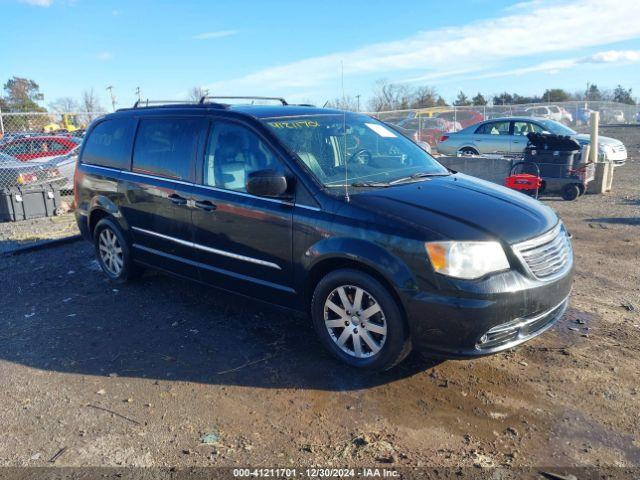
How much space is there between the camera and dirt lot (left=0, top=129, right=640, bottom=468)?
312cm

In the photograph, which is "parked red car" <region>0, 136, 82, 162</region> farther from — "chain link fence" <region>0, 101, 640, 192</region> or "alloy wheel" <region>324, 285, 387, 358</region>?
"alloy wheel" <region>324, 285, 387, 358</region>

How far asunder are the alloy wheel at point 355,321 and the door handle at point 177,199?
5.79 feet

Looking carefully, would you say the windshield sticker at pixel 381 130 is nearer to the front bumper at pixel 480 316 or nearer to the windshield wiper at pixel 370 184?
the windshield wiper at pixel 370 184

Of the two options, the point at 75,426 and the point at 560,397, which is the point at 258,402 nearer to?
the point at 75,426

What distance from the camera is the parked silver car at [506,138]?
14453 millimetres

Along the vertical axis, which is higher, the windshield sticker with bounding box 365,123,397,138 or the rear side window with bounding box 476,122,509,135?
the windshield sticker with bounding box 365,123,397,138

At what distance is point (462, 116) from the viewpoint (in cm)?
2627

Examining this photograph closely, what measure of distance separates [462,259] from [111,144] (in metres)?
4.27

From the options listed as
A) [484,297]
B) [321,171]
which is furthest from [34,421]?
[484,297]

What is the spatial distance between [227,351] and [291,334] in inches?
22.9

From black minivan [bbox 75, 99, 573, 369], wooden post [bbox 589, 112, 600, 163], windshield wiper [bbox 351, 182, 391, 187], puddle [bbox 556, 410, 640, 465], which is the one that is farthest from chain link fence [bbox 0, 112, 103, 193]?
wooden post [bbox 589, 112, 600, 163]

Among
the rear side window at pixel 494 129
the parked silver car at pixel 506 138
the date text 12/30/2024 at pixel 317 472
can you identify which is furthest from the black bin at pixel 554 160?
the date text 12/30/2024 at pixel 317 472

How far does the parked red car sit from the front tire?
12936mm

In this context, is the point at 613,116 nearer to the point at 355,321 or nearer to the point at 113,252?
the point at 113,252
